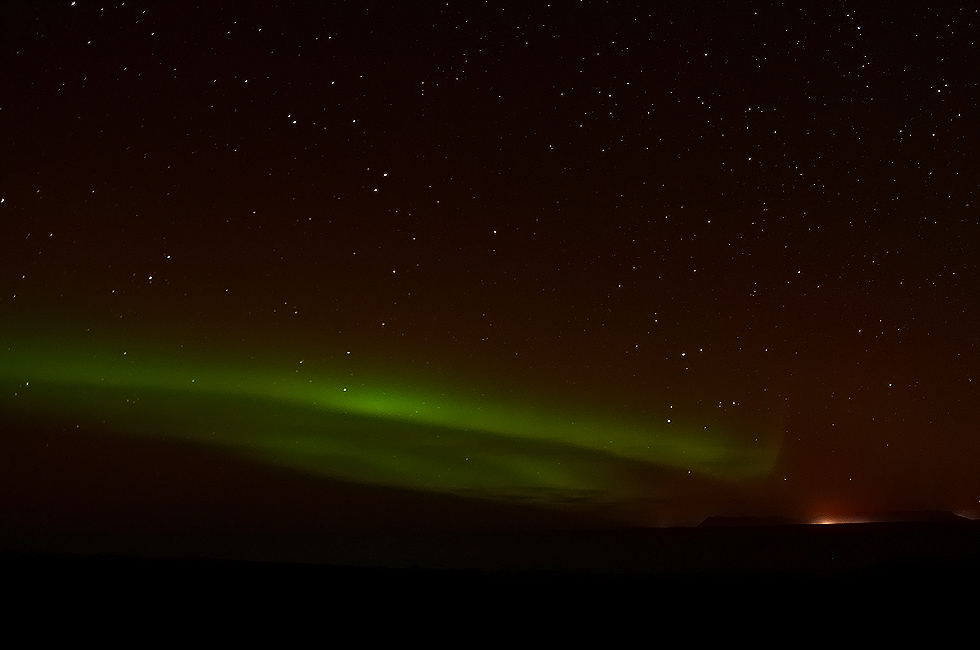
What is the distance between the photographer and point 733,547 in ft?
93.4

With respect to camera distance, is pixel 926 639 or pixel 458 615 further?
pixel 458 615

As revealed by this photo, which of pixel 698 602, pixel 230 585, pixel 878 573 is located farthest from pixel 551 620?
pixel 878 573

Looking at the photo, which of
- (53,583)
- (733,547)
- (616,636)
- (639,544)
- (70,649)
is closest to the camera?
(70,649)

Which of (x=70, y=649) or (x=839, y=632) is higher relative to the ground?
(x=839, y=632)

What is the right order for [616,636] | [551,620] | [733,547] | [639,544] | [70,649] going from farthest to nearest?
[639,544] → [733,547] → [551,620] → [616,636] → [70,649]

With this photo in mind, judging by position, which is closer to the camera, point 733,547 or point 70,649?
point 70,649

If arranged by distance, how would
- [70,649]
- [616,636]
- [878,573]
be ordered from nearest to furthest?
1. [70,649]
2. [616,636]
3. [878,573]

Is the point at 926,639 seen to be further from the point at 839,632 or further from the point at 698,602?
the point at 698,602

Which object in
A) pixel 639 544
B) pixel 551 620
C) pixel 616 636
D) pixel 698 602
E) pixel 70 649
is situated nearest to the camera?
pixel 70 649

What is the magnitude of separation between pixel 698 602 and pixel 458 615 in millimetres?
Answer: 2332

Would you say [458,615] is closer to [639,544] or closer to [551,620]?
[551,620]

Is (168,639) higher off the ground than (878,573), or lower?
lower

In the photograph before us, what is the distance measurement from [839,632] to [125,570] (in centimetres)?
800

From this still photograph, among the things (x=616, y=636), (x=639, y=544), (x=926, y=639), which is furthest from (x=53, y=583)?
(x=639, y=544)
